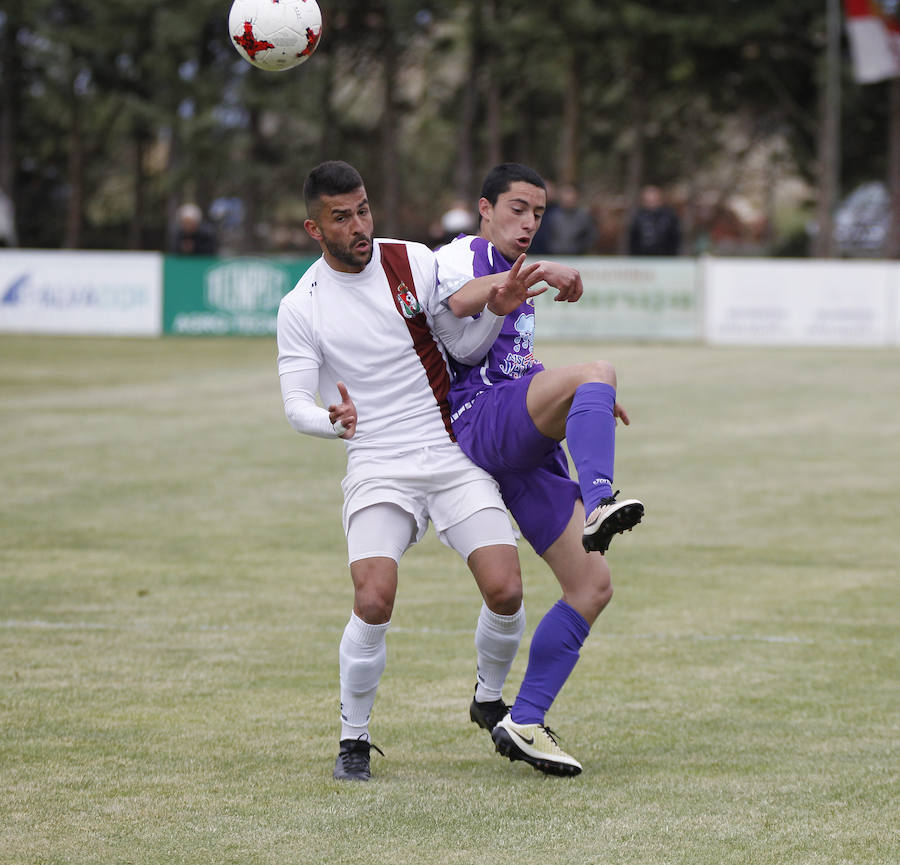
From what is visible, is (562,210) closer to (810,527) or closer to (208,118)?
(810,527)

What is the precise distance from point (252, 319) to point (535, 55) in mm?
26103

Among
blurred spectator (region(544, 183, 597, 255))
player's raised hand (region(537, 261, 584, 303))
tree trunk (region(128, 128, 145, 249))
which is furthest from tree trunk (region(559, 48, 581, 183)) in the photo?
player's raised hand (region(537, 261, 584, 303))

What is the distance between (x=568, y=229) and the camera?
82.5ft

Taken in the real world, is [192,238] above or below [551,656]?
above

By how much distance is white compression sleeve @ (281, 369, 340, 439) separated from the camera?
5133mm

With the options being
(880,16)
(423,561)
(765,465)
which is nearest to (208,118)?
(880,16)

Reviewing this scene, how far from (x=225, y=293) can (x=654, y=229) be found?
23.6 feet

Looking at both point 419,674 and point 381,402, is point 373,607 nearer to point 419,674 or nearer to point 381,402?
point 381,402

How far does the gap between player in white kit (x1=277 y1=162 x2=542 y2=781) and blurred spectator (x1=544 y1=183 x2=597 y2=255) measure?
1984 cm

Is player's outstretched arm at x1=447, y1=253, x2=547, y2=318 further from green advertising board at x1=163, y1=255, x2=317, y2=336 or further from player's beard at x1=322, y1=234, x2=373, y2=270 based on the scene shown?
green advertising board at x1=163, y1=255, x2=317, y2=336

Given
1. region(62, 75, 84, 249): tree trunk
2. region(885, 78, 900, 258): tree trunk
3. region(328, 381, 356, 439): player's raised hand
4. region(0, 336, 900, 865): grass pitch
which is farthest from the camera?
region(62, 75, 84, 249): tree trunk

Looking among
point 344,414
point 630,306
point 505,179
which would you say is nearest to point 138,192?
point 630,306

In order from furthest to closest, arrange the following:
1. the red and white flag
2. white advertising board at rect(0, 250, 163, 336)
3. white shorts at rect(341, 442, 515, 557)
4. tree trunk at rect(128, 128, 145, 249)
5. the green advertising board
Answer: tree trunk at rect(128, 128, 145, 249), the red and white flag, white advertising board at rect(0, 250, 163, 336), the green advertising board, white shorts at rect(341, 442, 515, 557)

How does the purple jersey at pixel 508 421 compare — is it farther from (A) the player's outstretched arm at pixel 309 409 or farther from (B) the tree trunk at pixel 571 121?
(B) the tree trunk at pixel 571 121
